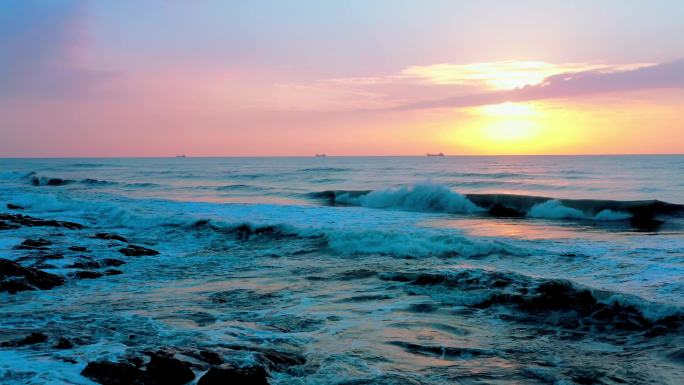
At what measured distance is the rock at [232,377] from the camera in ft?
16.3

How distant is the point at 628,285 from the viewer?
930 cm

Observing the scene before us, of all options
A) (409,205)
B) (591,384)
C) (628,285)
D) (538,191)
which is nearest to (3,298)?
(591,384)

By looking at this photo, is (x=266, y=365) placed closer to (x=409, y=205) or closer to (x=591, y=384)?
(x=591, y=384)

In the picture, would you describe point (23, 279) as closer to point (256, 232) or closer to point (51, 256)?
point (51, 256)

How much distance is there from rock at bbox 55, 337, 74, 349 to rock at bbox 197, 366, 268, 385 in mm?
2173

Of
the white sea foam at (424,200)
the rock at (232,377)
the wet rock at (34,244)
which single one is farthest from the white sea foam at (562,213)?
the rock at (232,377)

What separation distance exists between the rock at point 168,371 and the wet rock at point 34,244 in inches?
400

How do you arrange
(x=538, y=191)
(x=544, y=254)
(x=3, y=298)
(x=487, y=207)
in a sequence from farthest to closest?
(x=538, y=191) → (x=487, y=207) → (x=544, y=254) → (x=3, y=298)

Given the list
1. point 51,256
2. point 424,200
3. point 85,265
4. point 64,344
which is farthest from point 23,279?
point 424,200

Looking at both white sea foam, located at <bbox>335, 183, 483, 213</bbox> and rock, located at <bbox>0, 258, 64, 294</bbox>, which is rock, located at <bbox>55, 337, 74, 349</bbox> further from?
white sea foam, located at <bbox>335, 183, 483, 213</bbox>

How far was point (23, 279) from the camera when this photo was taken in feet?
32.3

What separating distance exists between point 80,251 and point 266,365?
966 cm

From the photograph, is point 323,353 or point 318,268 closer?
point 323,353

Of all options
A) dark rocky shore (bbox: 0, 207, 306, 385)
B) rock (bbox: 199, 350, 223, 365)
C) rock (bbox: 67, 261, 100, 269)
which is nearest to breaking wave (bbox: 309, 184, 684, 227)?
rock (bbox: 67, 261, 100, 269)
